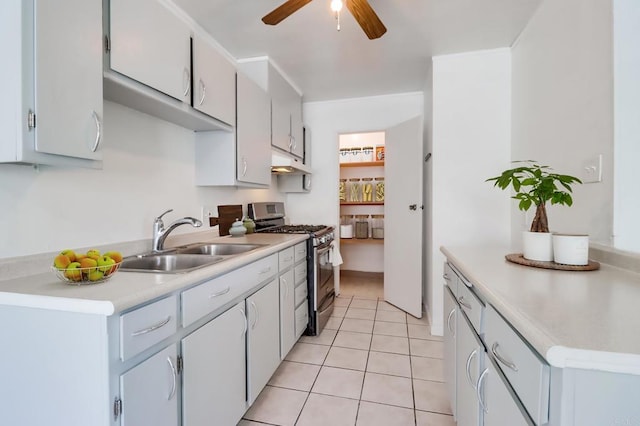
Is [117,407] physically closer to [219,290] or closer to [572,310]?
[219,290]

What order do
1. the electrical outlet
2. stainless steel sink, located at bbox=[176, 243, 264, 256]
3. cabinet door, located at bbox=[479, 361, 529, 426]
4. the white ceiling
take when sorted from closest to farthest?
cabinet door, located at bbox=[479, 361, 529, 426] → stainless steel sink, located at bbox=[176, 243, 264, 256] → the white ceiling → the electrical outlet

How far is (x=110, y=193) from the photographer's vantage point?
149 centimetres

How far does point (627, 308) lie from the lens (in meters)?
0.74

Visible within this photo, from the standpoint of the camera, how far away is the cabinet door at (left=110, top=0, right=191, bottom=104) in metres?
1.21

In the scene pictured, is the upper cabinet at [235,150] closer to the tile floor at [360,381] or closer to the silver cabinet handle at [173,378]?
the silver cabinet handle at [173,378]

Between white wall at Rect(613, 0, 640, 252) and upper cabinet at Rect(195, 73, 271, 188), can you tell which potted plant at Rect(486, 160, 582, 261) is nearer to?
white wall at Rect(613, 0, 640, 252)

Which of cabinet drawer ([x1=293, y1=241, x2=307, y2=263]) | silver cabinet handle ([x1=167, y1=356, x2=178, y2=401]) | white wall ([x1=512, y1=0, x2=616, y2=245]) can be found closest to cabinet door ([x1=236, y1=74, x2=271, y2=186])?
cabinet drawer ([x1=293, y1=241, x2=307, y2=263])

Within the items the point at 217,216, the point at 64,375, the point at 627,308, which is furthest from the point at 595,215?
the point at 217,216

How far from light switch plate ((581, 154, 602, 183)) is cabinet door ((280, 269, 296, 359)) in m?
1.78

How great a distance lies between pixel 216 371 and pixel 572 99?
2234mm

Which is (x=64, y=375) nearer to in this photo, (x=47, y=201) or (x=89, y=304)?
(x=89, y=304)

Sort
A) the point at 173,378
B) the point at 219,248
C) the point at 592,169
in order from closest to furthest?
the point at 173,378
the point at 592,169
the point at 219,248

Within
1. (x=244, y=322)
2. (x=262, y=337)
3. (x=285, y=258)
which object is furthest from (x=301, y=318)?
(x=244, y=322)

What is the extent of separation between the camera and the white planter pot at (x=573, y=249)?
3.86ft
